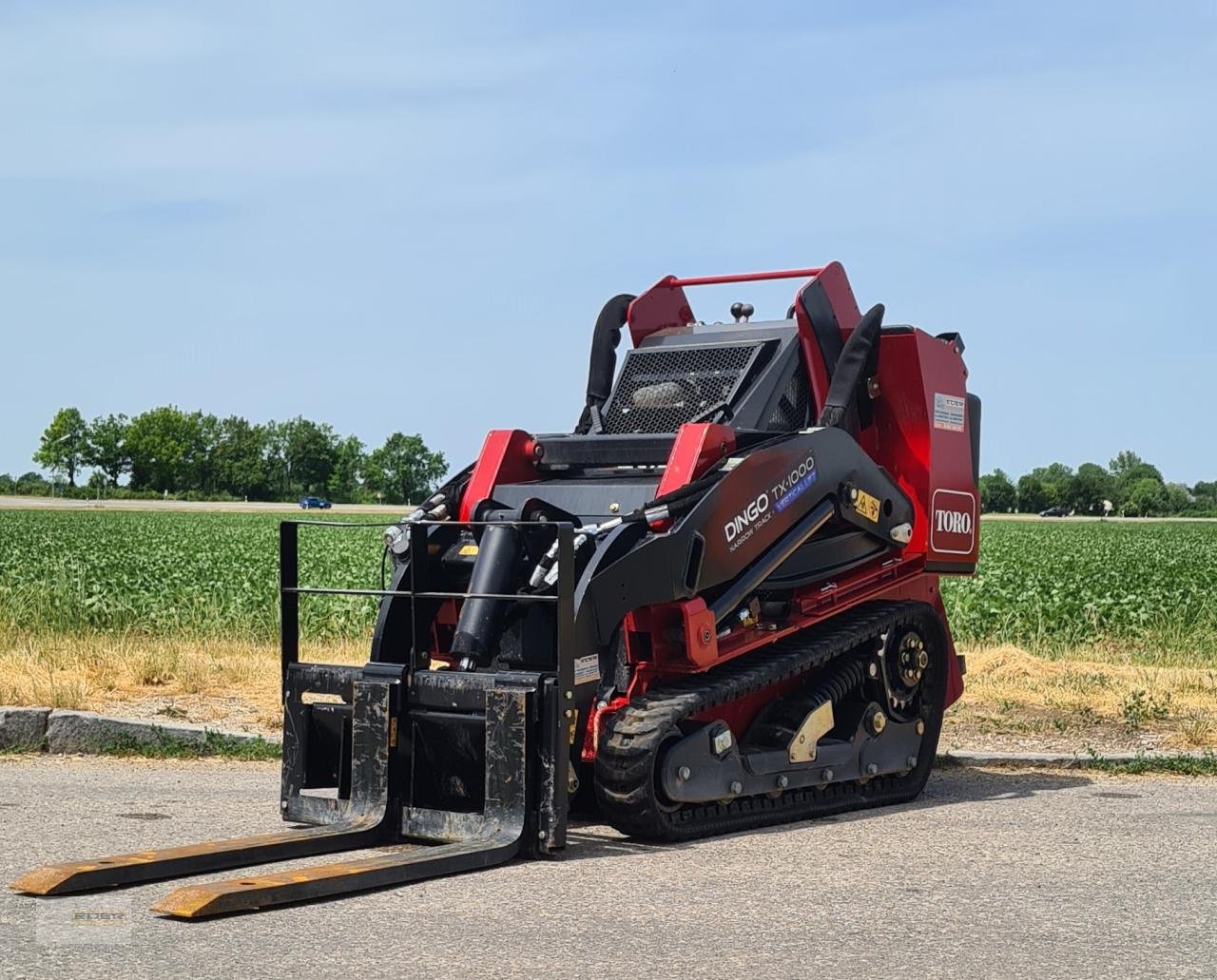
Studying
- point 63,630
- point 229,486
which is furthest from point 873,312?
point 229,486

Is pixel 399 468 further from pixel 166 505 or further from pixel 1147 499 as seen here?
pixel 1147 499

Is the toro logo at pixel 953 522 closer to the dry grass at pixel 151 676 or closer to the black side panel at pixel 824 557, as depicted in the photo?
the black side panel at pixel 824 557

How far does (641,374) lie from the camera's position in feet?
31.8

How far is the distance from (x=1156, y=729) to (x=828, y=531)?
12.7 feet

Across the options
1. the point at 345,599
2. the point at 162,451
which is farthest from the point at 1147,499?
the point at 345,599

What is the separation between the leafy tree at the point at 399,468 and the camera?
131125 millimetres

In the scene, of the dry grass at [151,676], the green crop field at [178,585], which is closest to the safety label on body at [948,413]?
the green crop field at [178,585]

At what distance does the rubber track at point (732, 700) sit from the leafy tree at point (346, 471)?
121633 mm

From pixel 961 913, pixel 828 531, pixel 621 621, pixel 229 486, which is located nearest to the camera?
pixel 961 913

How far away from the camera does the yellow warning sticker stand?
9016 mm

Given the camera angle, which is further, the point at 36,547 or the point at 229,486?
the point at 229,486

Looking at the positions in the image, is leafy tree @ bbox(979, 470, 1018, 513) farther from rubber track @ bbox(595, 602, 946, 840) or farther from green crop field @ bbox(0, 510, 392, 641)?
rubber track @ bbox(595, 602, 946, 840)

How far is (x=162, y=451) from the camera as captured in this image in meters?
132

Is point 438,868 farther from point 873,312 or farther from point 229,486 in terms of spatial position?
point 229,486
